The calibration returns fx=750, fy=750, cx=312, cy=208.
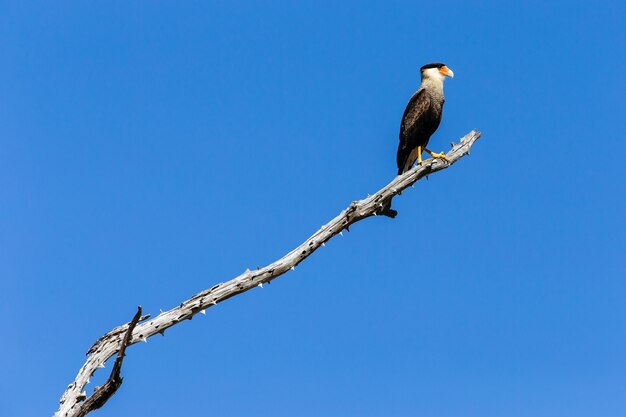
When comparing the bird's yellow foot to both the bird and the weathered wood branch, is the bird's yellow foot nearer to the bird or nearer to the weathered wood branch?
the bird

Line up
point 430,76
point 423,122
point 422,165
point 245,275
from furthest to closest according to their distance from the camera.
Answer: point 430,76, point 423,122, point 422,165, point 245,275

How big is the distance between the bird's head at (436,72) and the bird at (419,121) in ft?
0.05

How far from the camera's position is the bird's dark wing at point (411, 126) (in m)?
9.80

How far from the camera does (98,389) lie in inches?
279

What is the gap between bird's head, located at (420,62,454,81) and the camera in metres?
Answer: 10.7

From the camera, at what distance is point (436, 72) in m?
10.8

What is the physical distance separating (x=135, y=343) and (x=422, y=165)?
11.9 ft

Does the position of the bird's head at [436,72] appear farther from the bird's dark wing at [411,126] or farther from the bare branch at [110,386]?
the bare branch at [110,386]

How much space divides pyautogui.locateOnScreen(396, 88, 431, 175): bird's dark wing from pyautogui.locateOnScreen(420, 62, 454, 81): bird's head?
49 cm

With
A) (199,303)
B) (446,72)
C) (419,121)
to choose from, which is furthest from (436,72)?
(199,303)

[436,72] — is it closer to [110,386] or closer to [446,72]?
[446,72]

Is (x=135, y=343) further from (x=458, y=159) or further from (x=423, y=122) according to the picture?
(x=423, y=122)

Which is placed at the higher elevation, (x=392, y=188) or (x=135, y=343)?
(x=392, y=188)

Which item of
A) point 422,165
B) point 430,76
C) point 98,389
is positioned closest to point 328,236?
point 422,165
